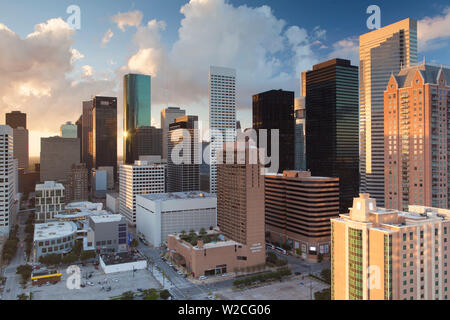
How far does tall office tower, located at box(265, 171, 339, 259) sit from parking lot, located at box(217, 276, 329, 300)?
16594 mm

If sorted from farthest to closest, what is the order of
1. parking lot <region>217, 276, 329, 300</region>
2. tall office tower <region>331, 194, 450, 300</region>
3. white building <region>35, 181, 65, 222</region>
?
1. white building <region>35, 181, 65, 222</region>
2. parking lot <region>217, 276, 329, 300</region>
3. tall office tower <region>331, 194, 450, 300</region>

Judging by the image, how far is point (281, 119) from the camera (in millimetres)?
166000

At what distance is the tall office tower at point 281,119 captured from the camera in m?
166

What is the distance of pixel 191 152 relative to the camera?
547ft

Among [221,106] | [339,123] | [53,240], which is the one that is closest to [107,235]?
[53,240]

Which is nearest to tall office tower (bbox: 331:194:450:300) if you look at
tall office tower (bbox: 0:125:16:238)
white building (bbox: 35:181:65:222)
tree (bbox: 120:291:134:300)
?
tree (bbox: 120:291:134:300)

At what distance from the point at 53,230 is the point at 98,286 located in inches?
1324

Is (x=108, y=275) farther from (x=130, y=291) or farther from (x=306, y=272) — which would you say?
(x=306, y=272)

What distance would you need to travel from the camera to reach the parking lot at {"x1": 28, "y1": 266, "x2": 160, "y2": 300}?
61625mm

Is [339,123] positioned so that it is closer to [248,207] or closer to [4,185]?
[248,207]

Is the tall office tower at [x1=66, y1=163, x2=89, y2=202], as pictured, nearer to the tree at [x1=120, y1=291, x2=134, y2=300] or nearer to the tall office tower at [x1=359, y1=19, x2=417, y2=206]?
the tree at [x1=120, y1=291, x2=134, y2=300]

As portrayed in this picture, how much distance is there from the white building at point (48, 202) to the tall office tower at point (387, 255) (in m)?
104
